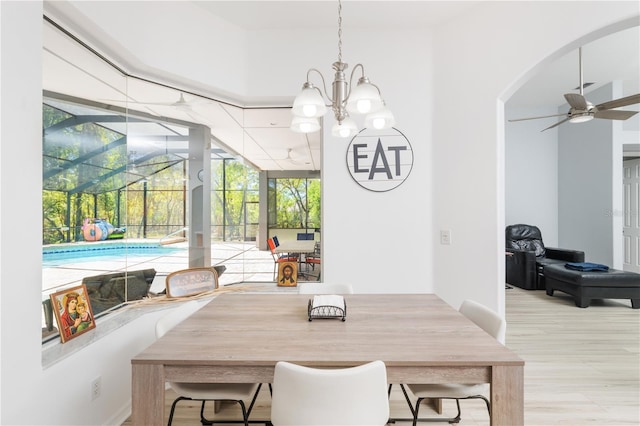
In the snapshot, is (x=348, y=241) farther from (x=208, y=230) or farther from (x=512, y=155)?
(x=512, y=155)

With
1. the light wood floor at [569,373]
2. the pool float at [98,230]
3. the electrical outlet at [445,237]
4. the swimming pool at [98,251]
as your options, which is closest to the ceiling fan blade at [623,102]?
the electrical outlet at [445,237]

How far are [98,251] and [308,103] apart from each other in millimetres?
1853

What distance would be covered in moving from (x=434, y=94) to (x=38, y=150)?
2.96 metres

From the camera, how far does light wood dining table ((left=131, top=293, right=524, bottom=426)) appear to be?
3.99 feet

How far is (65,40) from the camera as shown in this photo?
1.92 m

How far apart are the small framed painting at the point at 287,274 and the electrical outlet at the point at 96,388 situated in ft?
5.52

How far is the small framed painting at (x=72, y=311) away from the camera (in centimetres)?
177

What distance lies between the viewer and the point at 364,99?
4.74ft

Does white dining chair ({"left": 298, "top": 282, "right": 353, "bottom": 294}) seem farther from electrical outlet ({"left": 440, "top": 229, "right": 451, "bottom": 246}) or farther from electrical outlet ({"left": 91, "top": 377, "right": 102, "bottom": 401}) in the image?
electrical outlet ({"left": 91, "top": 377, "right": 102, "bottom": 401})

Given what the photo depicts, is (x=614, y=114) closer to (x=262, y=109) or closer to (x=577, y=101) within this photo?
(x=577, y=101)

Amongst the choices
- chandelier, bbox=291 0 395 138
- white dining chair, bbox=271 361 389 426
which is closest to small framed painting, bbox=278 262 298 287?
chandelier, bbox=291 0 395 138

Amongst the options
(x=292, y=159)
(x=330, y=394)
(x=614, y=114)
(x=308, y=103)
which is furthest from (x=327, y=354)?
(x=614, y=114)

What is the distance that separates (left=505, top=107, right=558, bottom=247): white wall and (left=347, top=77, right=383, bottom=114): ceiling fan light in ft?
20.1

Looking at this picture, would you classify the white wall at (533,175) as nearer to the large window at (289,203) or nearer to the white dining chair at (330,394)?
the large window at (289,203)
